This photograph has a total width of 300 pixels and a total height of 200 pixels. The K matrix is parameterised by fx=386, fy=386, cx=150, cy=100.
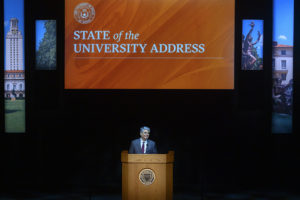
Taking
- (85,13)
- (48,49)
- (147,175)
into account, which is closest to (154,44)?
(85,13)

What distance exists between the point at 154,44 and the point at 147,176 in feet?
9.46

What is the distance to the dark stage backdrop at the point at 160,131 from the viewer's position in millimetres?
7289

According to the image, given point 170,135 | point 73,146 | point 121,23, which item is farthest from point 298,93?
point 73,146

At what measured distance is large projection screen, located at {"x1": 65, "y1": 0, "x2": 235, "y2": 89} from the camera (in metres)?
7.07

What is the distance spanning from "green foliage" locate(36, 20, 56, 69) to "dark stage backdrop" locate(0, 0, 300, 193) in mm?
131

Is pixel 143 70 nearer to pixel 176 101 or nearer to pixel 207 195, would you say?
pixel 176 101

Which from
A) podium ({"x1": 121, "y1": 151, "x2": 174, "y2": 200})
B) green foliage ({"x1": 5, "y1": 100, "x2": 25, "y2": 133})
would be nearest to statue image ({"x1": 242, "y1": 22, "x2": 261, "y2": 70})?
podium ({"x1": 121, "y1": 151, "x2": 174, "y2": 200})

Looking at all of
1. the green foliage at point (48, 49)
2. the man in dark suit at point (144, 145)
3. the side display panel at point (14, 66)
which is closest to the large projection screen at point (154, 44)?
the green foliage at point (48, 49)

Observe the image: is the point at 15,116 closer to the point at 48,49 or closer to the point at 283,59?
the point at 48,49

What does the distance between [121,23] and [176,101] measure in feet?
5.81

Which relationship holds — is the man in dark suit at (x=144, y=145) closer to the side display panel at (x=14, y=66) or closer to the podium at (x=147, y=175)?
the podium at (x=147, y=175)

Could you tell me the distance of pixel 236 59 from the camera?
7254 millimetres

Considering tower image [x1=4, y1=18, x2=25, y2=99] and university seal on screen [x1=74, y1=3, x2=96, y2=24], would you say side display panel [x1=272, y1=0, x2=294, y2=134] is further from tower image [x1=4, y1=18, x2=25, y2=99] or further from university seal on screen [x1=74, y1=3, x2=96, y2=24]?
tower image [x1=4, y1=18, x2=25, y2=99]

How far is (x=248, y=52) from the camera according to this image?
7285 mm
